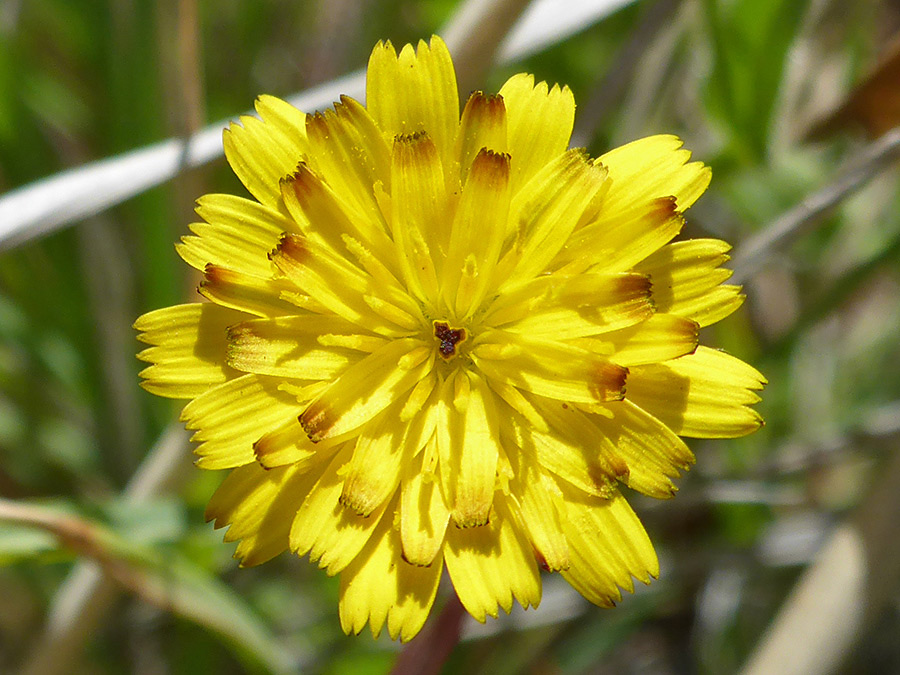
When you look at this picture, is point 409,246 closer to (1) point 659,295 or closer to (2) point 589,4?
(1) point 659,295

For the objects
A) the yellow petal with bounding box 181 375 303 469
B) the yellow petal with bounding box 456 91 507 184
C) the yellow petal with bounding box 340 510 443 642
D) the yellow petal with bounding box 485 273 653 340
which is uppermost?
the yellow petal with bounding box 456 91 507 184

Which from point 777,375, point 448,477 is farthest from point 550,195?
point 777,375

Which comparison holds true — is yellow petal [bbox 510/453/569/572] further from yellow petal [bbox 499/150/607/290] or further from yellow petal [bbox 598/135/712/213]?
yellow petal [bbox 598/135/712/213]

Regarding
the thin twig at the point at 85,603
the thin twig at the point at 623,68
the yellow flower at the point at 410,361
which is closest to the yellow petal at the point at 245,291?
the yellow flower at the point at 410,361

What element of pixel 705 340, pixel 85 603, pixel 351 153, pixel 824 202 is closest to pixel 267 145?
pixel 351 153

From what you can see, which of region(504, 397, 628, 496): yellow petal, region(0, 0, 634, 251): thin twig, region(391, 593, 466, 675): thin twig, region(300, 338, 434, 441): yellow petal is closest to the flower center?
region(300, 338, 434, 441): yellow petal

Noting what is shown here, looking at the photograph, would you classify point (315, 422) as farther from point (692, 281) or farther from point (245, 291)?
point (692, 281)
